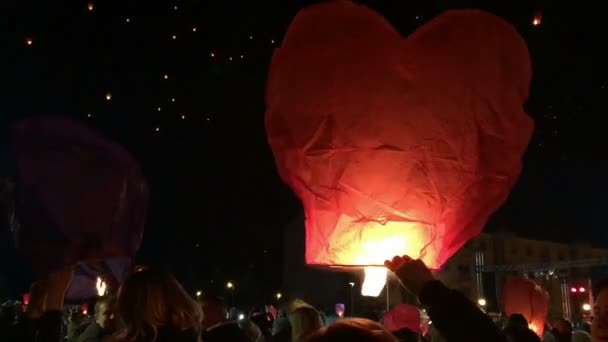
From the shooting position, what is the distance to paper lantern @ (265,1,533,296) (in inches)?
113

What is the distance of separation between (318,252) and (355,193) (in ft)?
1.18

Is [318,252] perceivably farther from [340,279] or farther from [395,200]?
[340,279]

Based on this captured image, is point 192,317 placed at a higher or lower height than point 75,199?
lower

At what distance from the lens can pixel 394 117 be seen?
2.85 m

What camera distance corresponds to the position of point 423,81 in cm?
285

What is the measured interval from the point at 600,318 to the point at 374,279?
0.92 m

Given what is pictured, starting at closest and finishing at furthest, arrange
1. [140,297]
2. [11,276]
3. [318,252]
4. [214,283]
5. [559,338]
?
[140,297], [318,252], [559,338], [11,276], [214,283]

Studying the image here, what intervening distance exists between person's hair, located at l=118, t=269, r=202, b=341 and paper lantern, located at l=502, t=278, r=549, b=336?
5421 mm

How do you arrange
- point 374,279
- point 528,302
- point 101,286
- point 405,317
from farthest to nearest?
point 528,302 → point 405,317 → point 101,286 → point 374,279

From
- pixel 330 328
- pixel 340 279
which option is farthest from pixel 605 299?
pixel 340 279

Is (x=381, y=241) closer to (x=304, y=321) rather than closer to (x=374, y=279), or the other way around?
(x=374, y=279)

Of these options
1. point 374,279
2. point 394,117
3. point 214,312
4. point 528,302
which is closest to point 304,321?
point 214,312

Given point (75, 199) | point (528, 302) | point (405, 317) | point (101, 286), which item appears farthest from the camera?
point (528, 302)

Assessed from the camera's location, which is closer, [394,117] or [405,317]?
[394,117]
